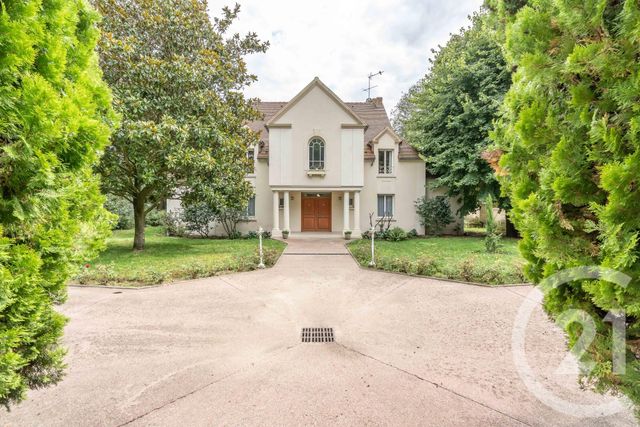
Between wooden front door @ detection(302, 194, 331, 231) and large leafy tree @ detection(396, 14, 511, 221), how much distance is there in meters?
6.54

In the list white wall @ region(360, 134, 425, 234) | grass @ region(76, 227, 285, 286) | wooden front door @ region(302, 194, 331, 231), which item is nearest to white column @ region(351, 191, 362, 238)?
white wall @ region(360, 134, 425, 234)

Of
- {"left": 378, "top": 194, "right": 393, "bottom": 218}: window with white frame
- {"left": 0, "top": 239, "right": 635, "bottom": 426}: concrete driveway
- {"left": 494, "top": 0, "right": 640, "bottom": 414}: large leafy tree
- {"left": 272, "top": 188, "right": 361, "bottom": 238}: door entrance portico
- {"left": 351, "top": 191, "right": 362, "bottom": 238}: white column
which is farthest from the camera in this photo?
{"left": 378, "top": 194, "right": 393, "bottom": 218}: window with white frame

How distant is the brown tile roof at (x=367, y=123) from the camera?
17062 millimetres

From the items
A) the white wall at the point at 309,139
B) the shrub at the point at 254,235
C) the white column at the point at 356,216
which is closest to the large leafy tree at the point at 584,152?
the white column at the point at 356,216

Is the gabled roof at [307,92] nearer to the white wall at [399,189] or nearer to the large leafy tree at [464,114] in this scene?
the white wall at [399,189]

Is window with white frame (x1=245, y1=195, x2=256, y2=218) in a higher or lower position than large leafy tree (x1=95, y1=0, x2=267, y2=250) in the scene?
lower

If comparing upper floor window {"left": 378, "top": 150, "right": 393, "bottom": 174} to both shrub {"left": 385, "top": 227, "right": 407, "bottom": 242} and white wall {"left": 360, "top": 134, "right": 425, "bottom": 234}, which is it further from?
shrub {"left": 385, "top": 227, "right": 407, "bottom": 242}

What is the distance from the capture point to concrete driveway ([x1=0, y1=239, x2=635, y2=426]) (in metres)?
2.55

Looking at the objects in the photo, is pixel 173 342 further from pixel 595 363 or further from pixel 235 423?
pixel 595 363

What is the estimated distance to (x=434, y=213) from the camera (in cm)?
1662

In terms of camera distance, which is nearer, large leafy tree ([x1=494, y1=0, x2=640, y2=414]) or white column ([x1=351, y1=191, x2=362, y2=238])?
large leafy tree ([x1=494, y1=0, x2=640, y2=414])

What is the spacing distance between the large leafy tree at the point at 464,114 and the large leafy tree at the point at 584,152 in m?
13.4

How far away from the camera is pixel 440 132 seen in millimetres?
16672

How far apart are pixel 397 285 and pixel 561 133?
5.11m
